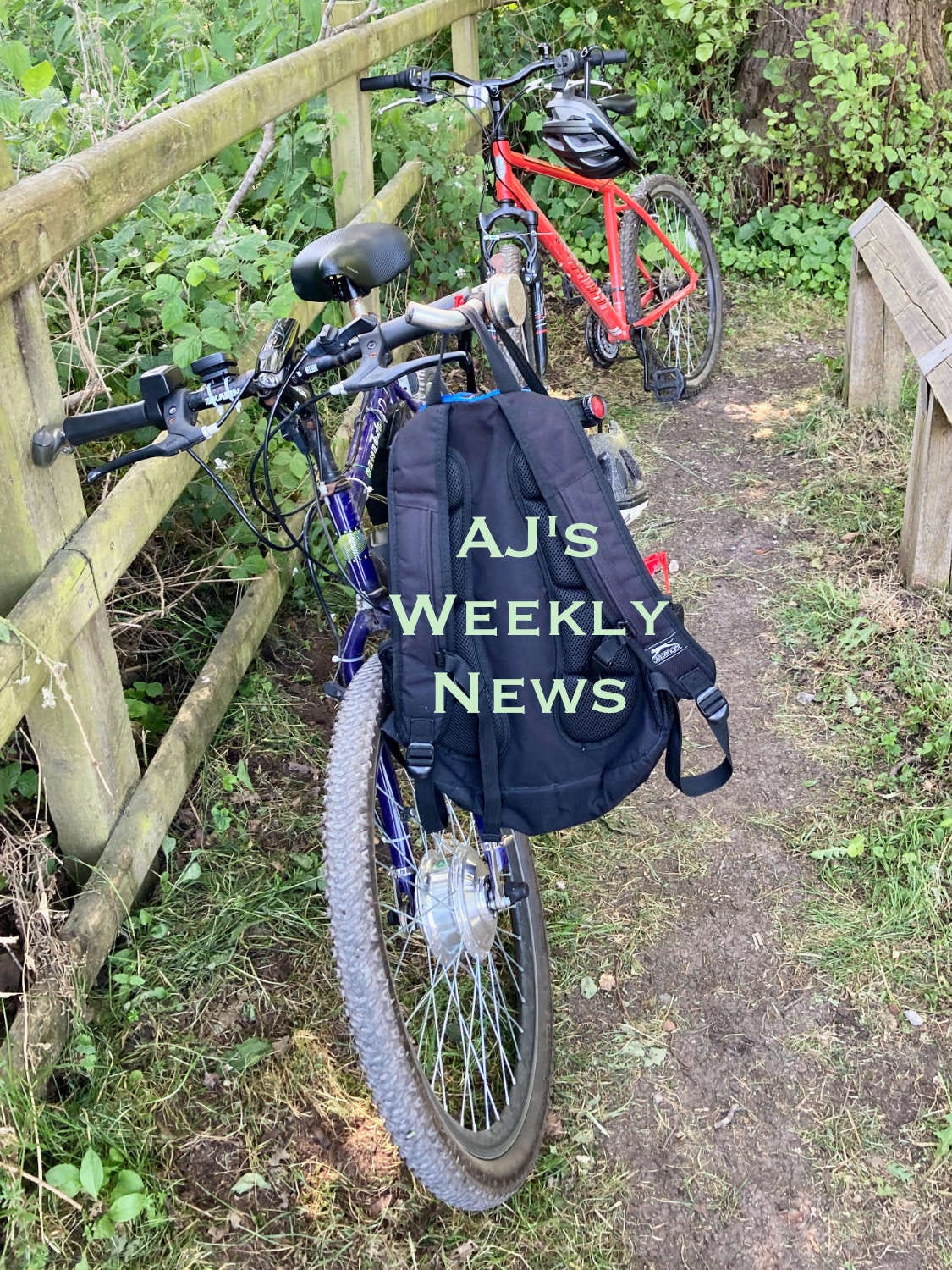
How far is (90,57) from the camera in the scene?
345cm

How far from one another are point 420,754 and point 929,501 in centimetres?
207

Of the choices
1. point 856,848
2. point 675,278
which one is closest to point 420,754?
point 856,848

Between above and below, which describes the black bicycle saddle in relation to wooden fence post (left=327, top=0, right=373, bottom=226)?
above

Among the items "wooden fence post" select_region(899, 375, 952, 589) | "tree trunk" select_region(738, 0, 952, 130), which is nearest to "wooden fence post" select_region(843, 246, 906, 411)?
"wooden fence post" select_region(899, 375, 952, 589)

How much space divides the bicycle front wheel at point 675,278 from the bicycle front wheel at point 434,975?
295cm

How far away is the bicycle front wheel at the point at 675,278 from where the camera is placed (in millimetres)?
4680

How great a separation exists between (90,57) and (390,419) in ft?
6.82

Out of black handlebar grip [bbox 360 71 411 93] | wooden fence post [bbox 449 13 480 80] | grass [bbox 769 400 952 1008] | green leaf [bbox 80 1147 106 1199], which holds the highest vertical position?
black handlebar grip [bbox 360 71 411 93]

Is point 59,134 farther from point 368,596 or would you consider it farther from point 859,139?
point 859,139

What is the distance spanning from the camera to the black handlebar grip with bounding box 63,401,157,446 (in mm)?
1635

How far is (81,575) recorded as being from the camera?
6.42 feet

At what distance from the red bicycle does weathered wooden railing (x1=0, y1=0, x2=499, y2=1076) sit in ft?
5.65

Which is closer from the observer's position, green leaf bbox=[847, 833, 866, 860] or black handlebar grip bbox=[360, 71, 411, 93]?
green leaf bbox=[847, 833, 866, 860]

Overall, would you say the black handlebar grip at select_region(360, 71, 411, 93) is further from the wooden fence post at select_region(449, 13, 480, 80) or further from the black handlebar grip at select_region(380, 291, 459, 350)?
the black handlebar grip at select_region(380, 291, 459, 350)
